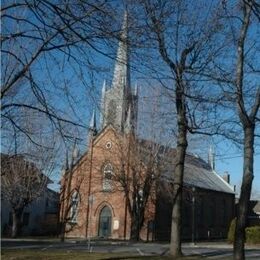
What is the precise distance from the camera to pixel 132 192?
5331 cm

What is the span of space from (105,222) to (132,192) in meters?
10.8

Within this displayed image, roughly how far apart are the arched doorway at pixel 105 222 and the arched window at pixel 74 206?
3.38 metres

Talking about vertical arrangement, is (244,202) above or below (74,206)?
below

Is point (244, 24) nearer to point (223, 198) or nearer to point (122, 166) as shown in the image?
point (122, 166)

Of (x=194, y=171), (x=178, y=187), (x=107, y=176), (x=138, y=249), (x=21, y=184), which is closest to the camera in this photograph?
(x=178, y=187)

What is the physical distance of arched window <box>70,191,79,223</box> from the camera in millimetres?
65438

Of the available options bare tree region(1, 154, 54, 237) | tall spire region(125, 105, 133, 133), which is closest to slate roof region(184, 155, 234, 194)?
tall spire region(125, 105, 133, 133)

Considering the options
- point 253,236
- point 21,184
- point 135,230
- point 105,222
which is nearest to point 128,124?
point 135,230

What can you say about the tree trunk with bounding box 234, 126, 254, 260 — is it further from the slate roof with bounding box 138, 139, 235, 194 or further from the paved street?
the slate roof with bounding box 138, 139, 235, 194

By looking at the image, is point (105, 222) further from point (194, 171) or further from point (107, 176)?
point (194, 171)

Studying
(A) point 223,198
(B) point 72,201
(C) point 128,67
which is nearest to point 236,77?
(C) point 128,67

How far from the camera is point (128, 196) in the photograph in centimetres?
5353

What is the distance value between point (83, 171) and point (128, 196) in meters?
13.2

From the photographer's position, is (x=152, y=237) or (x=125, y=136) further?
(x=152, y=237)
